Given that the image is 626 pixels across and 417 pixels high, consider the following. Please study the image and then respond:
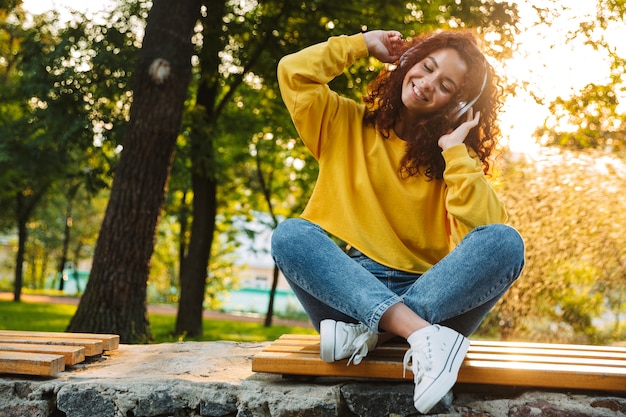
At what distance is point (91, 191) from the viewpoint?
23.9ft

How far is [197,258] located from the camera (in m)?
8.80

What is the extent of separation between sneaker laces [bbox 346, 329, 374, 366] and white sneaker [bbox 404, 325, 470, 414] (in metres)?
0.16

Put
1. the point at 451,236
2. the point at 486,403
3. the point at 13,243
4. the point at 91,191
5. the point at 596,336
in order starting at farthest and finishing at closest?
the point at 13,243 → the point at 596,336 → the point at 91,191 → the point at 451,236 → the point at 486,403

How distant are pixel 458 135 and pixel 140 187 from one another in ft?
10.6

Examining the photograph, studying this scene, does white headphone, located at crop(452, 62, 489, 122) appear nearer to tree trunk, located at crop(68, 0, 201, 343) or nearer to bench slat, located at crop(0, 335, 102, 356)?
Answer: bench slat, located at crop(0, 335, 102, 356)

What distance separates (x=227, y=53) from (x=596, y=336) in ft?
21.7

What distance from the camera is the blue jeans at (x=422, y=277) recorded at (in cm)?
211

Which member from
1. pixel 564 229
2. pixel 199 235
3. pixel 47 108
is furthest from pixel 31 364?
pixel 199 235

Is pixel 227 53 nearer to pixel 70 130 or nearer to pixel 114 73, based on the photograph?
pixel 114 73

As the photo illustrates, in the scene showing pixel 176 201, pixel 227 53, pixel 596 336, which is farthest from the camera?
pixel 176 201

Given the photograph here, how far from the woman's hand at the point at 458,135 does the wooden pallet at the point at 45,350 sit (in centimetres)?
164

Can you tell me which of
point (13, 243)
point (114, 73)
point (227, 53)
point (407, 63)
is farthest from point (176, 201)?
point (13, 243)

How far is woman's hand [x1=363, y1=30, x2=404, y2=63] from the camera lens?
2.76 m

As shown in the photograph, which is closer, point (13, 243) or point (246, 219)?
point (246, 219)
